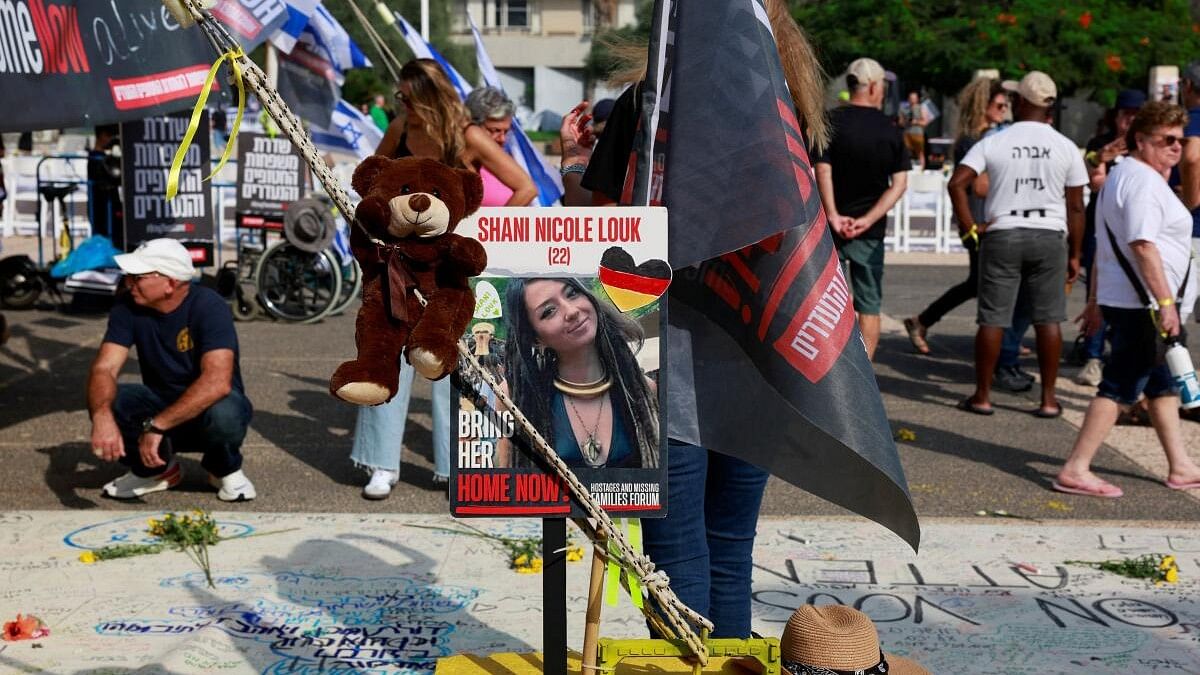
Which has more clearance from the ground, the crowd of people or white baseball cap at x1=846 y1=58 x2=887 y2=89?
white baseball cap at x1=846 y1=58 x2=887 y2=89

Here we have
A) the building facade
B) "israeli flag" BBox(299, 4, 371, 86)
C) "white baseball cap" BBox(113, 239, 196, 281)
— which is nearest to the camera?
"white baseball cap" BBox(113, 239, 196, 281)

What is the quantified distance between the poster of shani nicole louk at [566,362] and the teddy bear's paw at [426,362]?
0.48ft

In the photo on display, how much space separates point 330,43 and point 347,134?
0.98 metres

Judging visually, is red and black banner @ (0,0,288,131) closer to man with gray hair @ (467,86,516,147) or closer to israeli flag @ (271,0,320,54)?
israeli flag @ (271,0,320,54)

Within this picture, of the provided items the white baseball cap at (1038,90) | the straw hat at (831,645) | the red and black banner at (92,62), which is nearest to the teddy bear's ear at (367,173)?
the straw hat at (831,645)

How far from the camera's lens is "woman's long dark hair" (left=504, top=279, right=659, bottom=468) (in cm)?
277

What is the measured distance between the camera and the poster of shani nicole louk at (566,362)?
2.75 meters

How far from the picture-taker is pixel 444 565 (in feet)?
16.5

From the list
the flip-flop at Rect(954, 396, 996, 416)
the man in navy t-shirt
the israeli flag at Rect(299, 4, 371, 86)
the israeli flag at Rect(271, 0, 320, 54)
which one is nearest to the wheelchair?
the israeli flag at Rect(299, 4, 371, 86)

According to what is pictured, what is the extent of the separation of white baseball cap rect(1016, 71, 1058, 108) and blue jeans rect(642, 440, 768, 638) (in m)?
4.70

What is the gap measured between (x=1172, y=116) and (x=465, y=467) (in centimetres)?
427

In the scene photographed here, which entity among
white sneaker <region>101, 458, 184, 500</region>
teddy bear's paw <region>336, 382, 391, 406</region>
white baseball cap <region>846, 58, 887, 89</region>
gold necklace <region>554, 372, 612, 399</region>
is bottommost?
white sneaker <region>101, 458, 184, 500</region>

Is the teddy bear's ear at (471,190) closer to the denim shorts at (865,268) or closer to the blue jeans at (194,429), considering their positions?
the blue jeans at (194,429)

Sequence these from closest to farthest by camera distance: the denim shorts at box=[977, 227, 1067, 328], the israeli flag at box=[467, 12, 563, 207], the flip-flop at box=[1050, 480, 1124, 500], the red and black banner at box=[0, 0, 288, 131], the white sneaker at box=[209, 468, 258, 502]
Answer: the red and black banner at box=[0, 0, 288, 131] < the white sneaker at box=[209, 468, 258, 502] < the flip-flop at box=[1050, 480, 1124, 500] < the denim shorts at box=[977, 227, 1067, 328] < the israeli flag at box=[467, 12, 563, 207]
